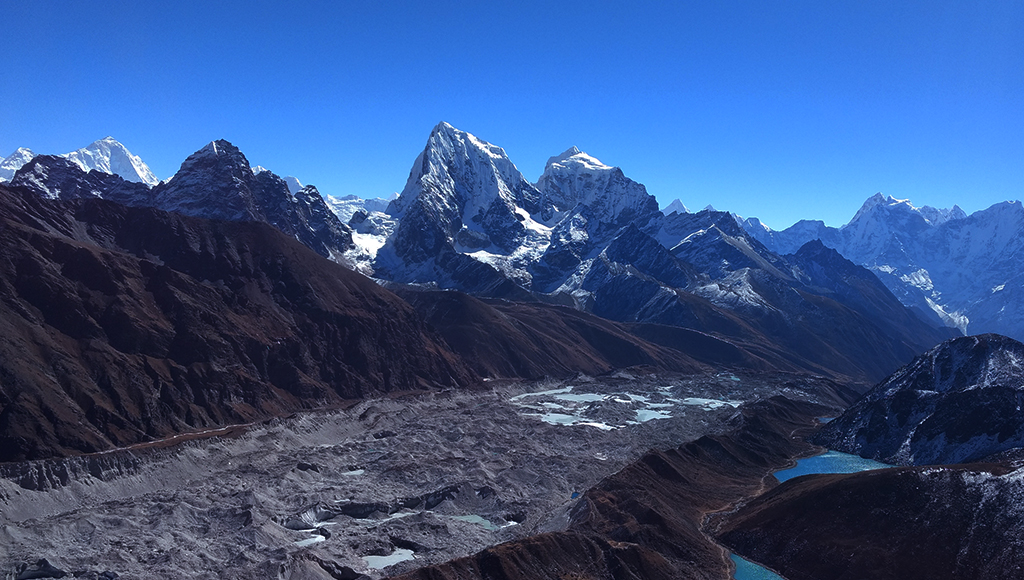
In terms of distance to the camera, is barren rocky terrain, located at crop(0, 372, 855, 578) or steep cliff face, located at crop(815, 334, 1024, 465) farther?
steep cliff face, located at crop(815, 334, 1024, 465)

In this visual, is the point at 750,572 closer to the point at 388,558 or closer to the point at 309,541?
the point at 388,558

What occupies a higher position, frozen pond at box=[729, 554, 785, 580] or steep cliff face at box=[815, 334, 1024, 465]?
steep cliff face at box=[815, 334, 1024, 465]

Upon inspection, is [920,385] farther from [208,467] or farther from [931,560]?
[208,467]

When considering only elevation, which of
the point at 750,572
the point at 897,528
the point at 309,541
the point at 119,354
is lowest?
the point at 750,572

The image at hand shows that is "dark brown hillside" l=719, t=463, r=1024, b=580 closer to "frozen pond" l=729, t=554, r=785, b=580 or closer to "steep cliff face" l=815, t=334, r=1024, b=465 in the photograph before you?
"frozen pond" l=729, t=554, r=785, b=580

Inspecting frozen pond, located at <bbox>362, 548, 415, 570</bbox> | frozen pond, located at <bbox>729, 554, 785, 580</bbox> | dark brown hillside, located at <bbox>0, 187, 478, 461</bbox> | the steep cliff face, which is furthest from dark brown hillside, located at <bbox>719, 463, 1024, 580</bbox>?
dark brown hillside, located at <bbox>0, 187, 478, 461</bbox>

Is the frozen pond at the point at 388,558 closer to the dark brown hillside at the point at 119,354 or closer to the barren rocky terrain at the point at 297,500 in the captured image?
the barren rocky terrain at the point at 297,500

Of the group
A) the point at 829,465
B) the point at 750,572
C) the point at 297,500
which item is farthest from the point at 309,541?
the point at 829,465

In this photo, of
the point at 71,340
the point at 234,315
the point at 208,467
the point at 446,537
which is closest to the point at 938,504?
the point at 446,537
